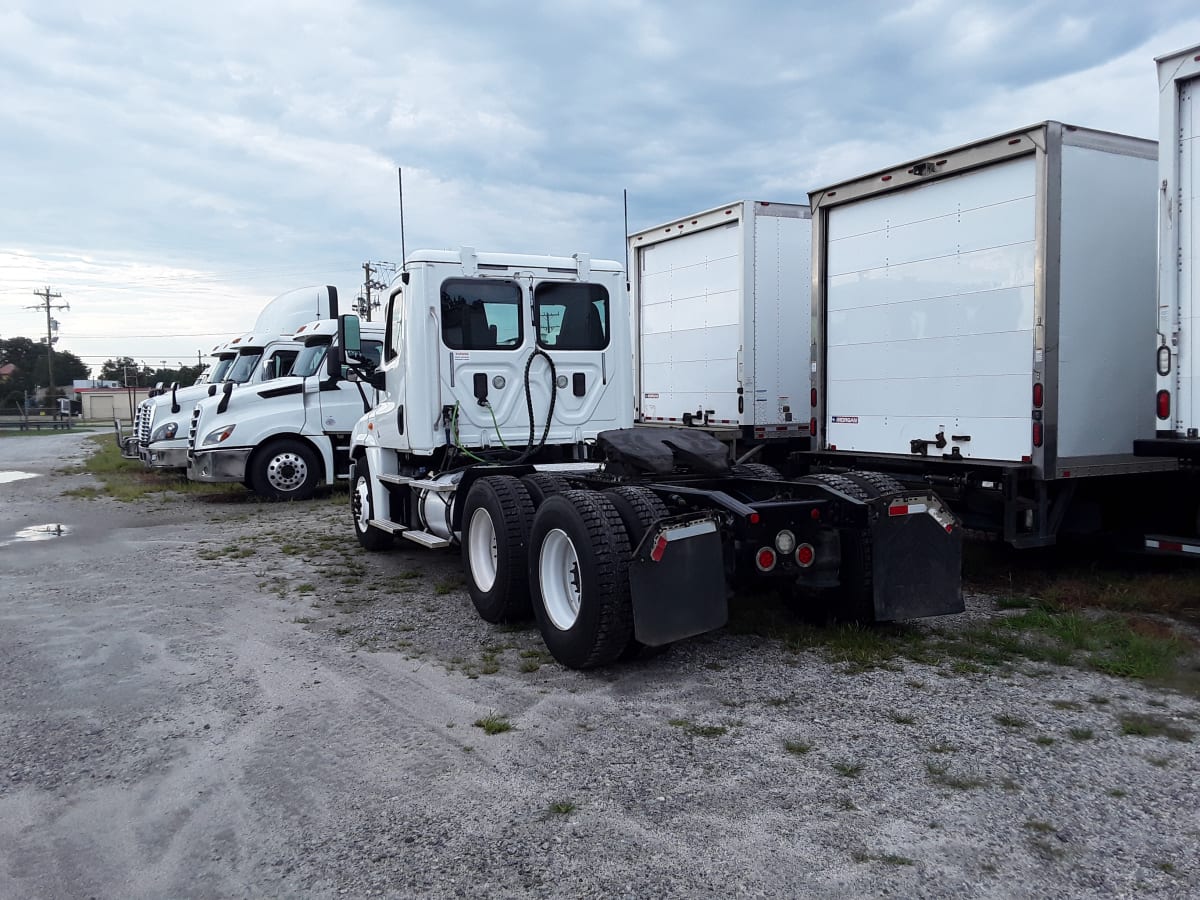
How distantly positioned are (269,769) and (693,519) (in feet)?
8.32

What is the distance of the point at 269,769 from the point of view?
14.1 feet

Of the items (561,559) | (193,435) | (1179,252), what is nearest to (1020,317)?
(1179,252)

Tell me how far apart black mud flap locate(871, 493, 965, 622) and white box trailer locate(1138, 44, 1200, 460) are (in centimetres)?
197

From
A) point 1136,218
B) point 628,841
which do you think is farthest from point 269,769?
point 1136,218

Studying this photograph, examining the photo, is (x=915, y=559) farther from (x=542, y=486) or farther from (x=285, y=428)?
(x=285, y=428)

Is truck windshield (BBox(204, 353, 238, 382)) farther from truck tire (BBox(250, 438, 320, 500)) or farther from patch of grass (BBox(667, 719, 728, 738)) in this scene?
patch of grass (BBox(667, 719, 728, 738))

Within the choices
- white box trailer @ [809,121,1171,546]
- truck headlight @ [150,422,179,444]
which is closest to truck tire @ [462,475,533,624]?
white box trailer @ [809,121,1171,546]

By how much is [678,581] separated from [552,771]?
4.65 ft

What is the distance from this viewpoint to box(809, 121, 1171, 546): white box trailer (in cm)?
706

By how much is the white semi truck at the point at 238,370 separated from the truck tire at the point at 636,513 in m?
10.8

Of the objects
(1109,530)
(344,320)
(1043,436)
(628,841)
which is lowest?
(628,841)

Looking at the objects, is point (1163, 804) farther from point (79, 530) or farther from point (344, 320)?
point (79, 530)

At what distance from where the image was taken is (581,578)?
17.9 ft

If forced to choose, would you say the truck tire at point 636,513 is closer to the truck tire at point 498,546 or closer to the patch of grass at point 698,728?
the patch of grass at point 698,728
